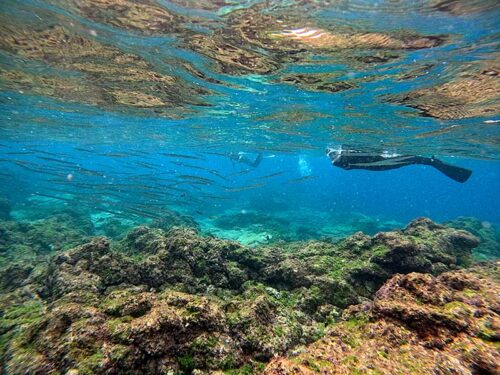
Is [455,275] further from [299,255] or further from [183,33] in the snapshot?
[183,33]

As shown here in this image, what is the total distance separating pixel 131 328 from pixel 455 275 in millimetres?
5084

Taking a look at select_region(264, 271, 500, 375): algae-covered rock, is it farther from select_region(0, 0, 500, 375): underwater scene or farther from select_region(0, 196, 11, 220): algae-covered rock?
select_region(0, 196, 11, 220): algae-covered rock

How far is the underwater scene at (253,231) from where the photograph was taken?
11.5 ft

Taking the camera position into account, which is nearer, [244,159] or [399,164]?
[399,164]

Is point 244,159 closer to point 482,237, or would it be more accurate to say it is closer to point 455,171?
point 455,171

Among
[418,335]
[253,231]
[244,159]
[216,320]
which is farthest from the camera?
[244,159]

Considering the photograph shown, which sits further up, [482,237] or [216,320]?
[216,320]

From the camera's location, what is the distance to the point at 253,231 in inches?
939

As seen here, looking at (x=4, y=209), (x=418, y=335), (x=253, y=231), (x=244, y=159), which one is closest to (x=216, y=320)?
(x=418, y=335)

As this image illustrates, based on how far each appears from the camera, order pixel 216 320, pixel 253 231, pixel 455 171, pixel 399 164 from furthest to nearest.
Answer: pixel 253 231
pixel 399 164
pixel 455 171
pixel 216 320

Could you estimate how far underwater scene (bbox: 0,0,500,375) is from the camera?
3.50 meters

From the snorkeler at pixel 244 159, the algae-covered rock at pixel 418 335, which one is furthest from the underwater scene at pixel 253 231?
the snorkeler at pixel 244 159

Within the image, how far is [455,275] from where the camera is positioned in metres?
4.58

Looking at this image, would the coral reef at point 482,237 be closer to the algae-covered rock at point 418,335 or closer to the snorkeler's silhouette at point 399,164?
the snorkeler's silhouette at point 399,164
